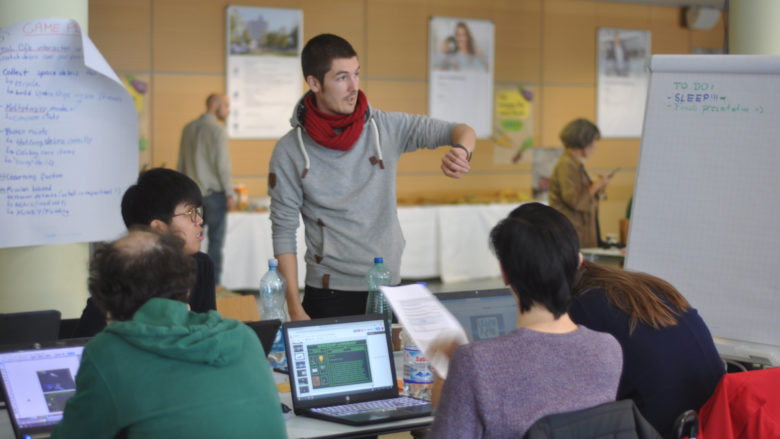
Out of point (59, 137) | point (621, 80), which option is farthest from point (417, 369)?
point (621, 80)

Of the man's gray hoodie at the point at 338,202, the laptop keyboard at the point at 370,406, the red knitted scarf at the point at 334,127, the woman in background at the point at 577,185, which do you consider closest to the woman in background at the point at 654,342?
the laptop keyboard at the point at 370,406

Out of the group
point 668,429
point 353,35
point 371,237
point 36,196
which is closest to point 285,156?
point 371,237

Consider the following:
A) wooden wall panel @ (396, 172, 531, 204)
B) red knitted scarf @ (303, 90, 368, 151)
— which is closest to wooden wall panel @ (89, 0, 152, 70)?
wooden wall panel @ (396, 172, 531, 204)

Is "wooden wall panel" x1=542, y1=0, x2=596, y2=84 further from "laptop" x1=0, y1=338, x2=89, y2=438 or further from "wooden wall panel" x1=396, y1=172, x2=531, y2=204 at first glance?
"laptop" x1=0, y1=338, x2=89, y2=438

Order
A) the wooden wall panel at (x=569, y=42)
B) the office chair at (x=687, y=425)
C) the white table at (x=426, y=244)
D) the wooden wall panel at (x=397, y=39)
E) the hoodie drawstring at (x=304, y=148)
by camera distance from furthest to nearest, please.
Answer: the wooden wall panel at (x=569, y=42) < the wooden wall panel at (x=397, y=39) < the white table at (x=426, y=244) < the hoodie drawstring at (x=304, y=148) < the office chair at (x=687, y=425)

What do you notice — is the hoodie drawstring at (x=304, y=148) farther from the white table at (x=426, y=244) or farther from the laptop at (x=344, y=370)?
the white table at (x=426, y=244)

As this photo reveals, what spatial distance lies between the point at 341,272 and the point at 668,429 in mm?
1302

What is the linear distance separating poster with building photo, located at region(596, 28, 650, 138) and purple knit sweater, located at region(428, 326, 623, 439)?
848 cm

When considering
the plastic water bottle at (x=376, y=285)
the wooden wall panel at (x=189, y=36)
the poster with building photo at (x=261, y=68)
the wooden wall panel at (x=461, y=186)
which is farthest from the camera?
the wooden wall panel at (x=461, y=186)

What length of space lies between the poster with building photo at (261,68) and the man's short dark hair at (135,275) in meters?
6.29

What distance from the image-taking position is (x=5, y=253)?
3.84 meters

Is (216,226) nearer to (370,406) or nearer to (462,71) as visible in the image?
(462,71)

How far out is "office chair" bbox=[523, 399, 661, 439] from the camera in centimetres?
155

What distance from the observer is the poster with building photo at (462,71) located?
8.71 m
